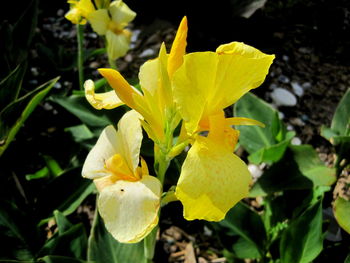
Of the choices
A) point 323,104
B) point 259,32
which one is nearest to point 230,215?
point 323,104

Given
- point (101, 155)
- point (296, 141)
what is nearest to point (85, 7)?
point (101, 155)

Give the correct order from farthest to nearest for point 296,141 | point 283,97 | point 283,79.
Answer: point 283,79, point 283,97, point 296,141

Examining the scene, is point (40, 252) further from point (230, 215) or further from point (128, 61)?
point (128, 61)

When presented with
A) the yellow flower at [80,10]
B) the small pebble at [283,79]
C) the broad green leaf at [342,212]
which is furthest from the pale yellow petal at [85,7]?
the small pebble at [283,79]

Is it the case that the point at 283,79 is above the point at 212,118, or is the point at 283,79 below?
below

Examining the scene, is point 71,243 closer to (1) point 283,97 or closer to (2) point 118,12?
(2) point 118,12

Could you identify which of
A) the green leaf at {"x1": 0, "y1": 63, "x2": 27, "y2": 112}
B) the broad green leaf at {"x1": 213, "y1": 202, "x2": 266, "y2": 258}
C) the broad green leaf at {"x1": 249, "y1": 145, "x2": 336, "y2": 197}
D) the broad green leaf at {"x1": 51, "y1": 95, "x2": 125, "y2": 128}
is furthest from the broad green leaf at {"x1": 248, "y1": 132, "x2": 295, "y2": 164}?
the green leaf at {"x1": 0, "y1": 63, "x2": 27, "y2": 112}

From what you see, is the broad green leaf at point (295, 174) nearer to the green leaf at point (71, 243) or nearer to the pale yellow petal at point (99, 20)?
the green leaf at point (71, 243)
